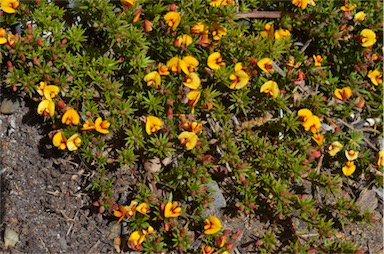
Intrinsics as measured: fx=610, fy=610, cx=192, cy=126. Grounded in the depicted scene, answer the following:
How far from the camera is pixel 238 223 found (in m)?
4.00

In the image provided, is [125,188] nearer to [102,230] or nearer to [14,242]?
[102,230]

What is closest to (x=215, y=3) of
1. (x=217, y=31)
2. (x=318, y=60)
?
(x=217, y=31)

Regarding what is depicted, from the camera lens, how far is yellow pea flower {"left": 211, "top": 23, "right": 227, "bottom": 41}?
3945 millimetres

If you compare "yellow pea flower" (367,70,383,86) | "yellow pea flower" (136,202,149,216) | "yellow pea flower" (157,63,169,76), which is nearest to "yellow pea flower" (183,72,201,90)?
"yellow pea flower" (157,63,169,76)

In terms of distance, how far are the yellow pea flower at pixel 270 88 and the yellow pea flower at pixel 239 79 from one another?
0.12m

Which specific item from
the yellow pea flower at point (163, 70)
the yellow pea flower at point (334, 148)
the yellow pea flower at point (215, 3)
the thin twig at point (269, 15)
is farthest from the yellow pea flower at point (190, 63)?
the yellow pea flower at point (334, 148)

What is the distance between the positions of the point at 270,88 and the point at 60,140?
1.37 m

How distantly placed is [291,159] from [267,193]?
0.86 feet

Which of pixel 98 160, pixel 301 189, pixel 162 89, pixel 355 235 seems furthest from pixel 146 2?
pixel 355 235

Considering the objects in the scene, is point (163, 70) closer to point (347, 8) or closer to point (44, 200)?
point (44, 200)

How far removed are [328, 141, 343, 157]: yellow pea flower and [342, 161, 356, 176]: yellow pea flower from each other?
0.35 feet

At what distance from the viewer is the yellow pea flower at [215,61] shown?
388 centimetres

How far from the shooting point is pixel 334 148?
4.00 m

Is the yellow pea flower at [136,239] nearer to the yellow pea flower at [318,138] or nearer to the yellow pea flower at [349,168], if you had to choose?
the yellow pea flower at [318,138]
